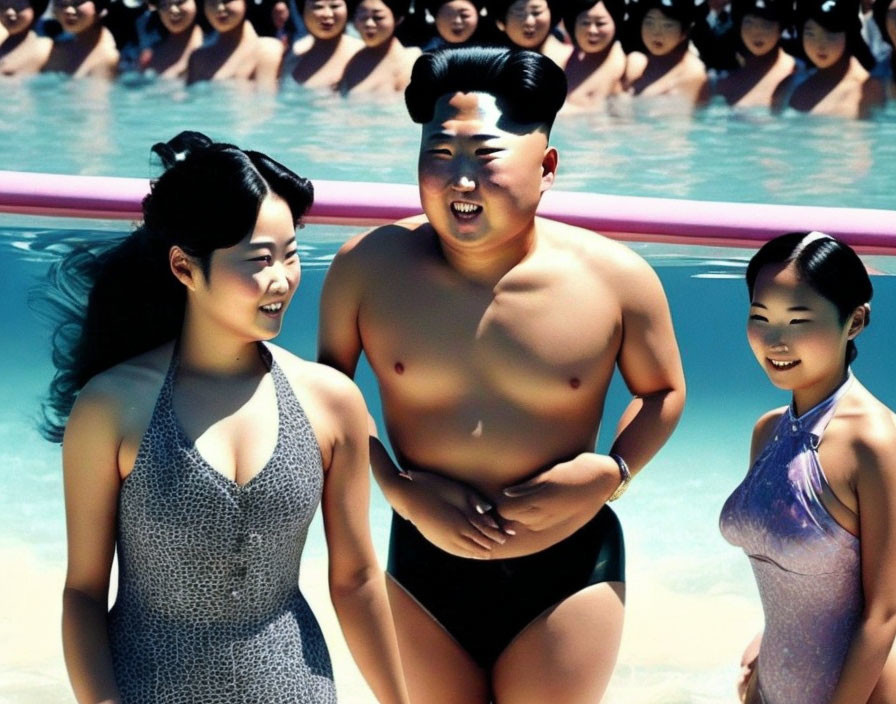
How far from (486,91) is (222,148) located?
0.55 meters

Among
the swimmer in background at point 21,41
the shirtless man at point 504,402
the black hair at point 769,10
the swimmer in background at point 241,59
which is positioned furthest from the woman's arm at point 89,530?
the swimmer in background at point 21,41

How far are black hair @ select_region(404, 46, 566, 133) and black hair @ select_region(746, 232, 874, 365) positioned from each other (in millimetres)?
404

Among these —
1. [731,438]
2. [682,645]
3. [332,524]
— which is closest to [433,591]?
[332,524]

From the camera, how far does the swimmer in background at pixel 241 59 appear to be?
27.7 feet

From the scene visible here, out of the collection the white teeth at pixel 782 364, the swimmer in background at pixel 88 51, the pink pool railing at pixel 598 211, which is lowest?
the swimmer in background at pixel 88 51

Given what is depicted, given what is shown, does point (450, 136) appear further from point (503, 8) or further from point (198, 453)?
point (503, 8)

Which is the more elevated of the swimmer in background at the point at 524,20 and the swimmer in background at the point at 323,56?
the swimmer in background at the point at 524,20

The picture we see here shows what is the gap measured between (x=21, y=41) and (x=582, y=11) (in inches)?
127

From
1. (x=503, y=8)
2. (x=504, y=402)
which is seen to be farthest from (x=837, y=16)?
(x=504, y=402)

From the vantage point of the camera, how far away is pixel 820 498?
215cm

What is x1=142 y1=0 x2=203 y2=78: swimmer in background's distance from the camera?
8375 mm

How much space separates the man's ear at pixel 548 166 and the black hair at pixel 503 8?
5.32m

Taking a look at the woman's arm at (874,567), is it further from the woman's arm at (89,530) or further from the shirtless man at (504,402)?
the woman's arm at (89,530)

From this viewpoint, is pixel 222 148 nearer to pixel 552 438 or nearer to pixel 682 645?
pixel 552 438
